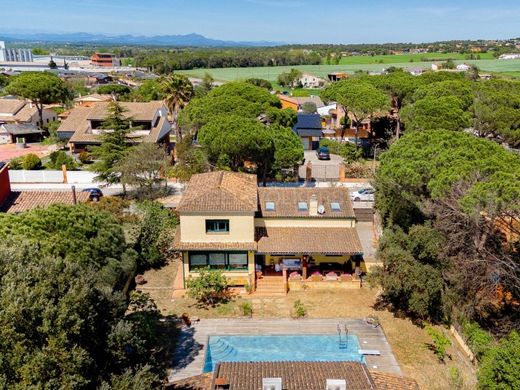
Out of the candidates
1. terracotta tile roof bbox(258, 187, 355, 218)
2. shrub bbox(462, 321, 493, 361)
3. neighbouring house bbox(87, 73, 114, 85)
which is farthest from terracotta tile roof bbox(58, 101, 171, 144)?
neighbouring house bbox(87, 73, 114, 85)

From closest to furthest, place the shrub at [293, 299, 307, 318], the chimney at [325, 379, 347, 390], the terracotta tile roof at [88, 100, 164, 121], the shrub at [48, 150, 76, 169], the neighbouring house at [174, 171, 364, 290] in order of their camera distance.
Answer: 1. the chimney at [325, 379, 347, 390]
2. the shrub at [293, 299, 307, 318]
3. the neighbouring house at [174, 171, 364, 290]
4. the shrub at [48, 150, 76, 169]
5. the terracotta tile roof at [88, 100, 164, 121]

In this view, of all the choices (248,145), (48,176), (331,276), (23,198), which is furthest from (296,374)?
(48,176)

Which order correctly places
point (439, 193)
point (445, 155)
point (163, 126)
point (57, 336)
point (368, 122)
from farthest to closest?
1. point (368, 122)
2. point (163, 126)
3. point (445, 155)
4. point (439, 193)
5. point (57, 336)

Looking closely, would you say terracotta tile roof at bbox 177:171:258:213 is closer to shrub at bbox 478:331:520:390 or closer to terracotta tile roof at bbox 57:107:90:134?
shrub at bbox 478:331:520:390

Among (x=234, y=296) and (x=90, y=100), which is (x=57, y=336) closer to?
(x=234, y=296)

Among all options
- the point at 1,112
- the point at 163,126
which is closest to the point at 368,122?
the point at 163,126

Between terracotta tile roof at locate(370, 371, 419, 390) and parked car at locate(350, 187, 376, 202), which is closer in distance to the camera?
terracotta tile roof at locate(370, 371, 419, 390)
